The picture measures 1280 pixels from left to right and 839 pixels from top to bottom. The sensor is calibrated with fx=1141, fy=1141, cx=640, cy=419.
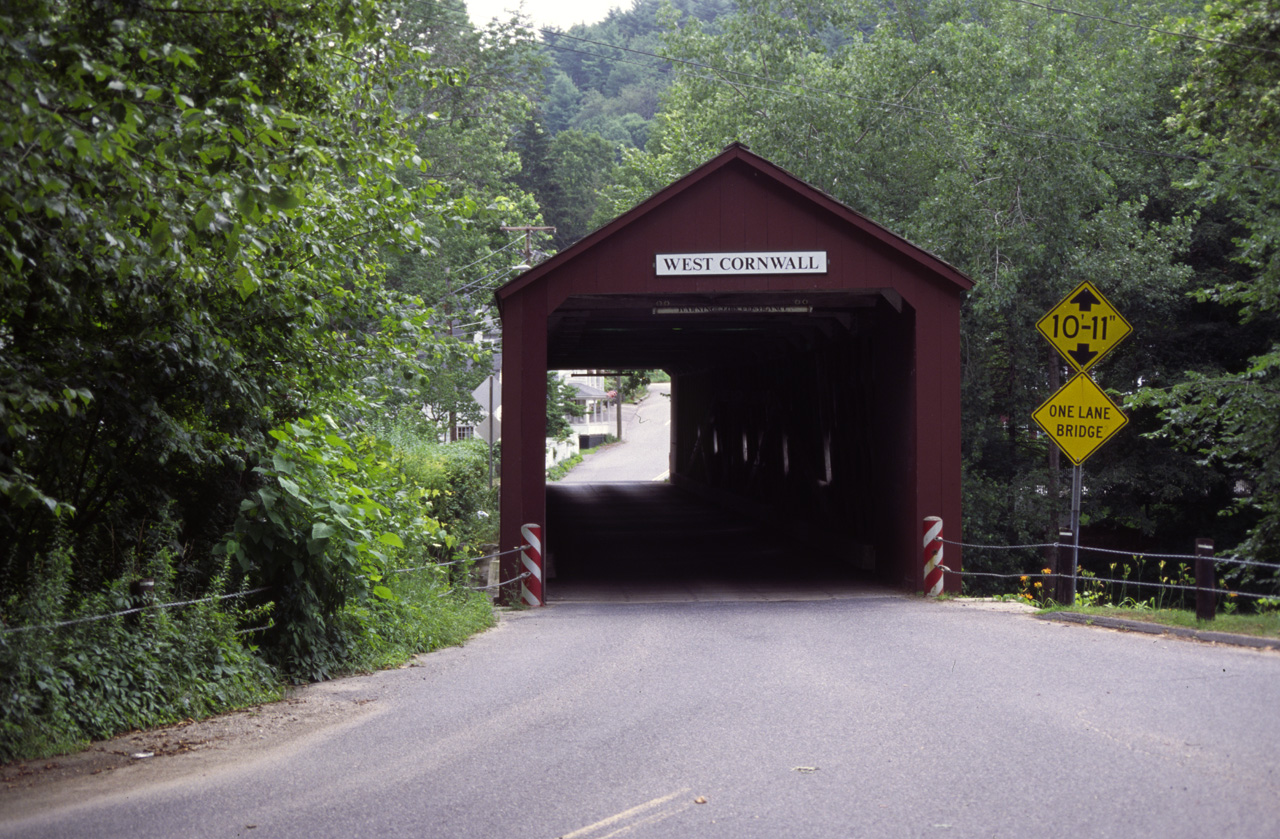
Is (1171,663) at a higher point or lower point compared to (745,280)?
lower

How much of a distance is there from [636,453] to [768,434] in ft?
140

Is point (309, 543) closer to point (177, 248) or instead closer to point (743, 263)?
point (177, 248)

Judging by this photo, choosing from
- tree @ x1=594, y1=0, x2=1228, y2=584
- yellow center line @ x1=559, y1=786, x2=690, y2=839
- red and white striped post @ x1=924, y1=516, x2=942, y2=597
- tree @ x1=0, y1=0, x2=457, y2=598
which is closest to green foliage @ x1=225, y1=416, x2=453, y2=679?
tree @ x1=0, y1=0, x2=457, y2=598

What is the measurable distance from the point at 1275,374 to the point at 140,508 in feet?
59.8

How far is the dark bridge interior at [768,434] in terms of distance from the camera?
17.0 meters

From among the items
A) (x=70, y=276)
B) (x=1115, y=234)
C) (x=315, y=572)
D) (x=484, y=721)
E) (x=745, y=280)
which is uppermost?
(x=1115, y=234)

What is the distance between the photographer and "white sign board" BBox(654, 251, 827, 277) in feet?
50.1

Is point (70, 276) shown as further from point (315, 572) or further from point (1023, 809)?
point (1023, 809)

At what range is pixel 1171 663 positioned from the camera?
8.33m

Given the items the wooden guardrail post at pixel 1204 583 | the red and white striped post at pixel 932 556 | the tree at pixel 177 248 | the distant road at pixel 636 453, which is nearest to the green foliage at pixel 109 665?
the tree at pixel 177 248

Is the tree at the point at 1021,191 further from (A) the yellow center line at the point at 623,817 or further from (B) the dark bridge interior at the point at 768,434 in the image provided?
(A) the yellow center line at the point at 623,817

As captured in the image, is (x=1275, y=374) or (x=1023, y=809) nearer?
(x=1023, y=809)

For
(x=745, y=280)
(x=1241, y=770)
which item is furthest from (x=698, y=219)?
(x=1241, y=770)

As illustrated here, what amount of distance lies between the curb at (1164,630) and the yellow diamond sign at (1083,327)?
2588 mm
